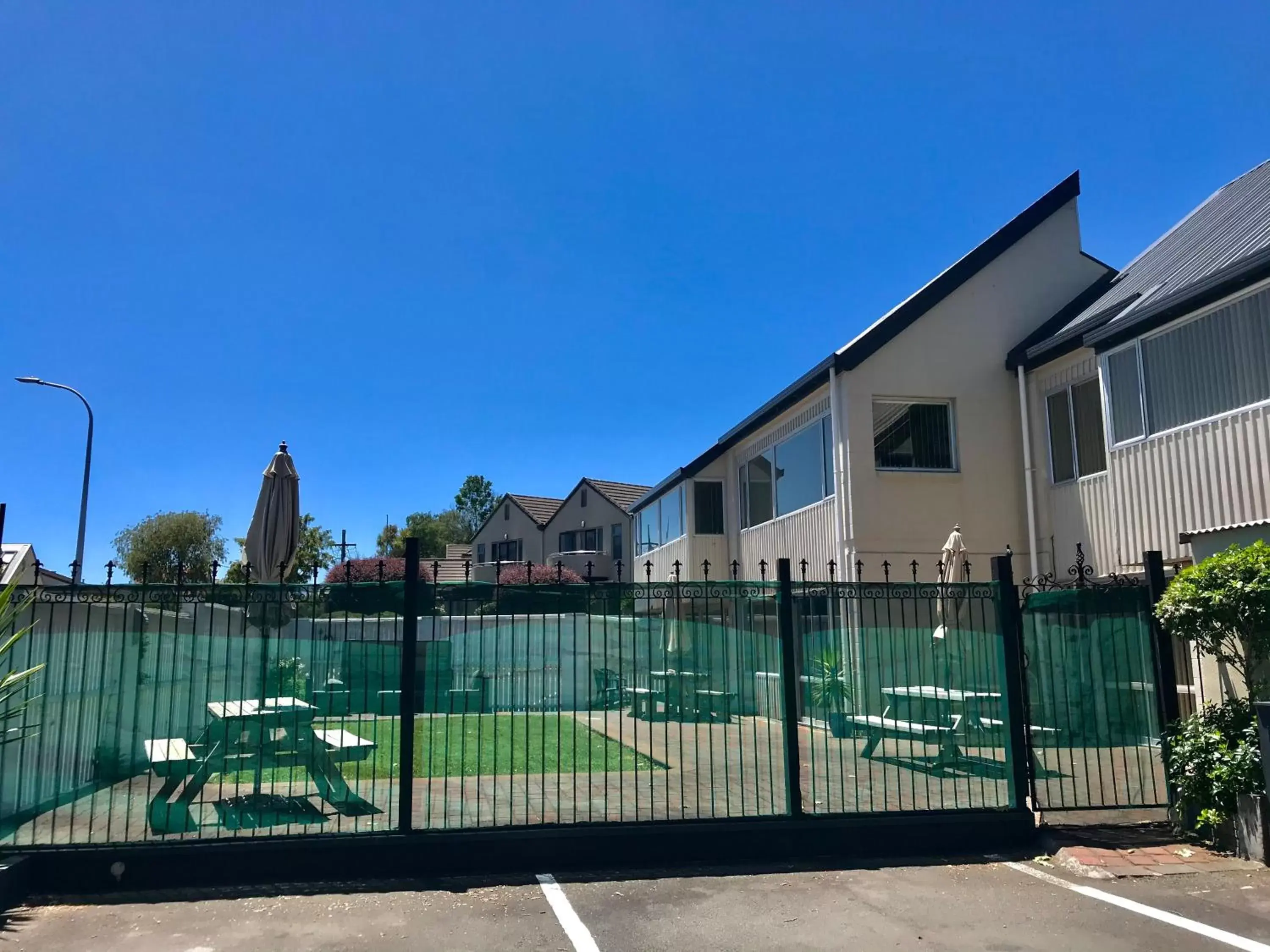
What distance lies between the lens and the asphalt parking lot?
5.42 metres

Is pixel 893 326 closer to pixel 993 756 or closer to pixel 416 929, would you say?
pixel 993 756

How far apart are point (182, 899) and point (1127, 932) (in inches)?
230

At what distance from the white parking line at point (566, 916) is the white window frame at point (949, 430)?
959 centimetres

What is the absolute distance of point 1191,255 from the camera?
12.6m

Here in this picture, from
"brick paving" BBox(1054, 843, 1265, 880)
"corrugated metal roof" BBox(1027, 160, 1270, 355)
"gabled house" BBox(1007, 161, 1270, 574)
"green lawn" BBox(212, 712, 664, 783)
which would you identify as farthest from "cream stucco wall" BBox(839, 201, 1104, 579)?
"green lawn" BBox(212, 712, 664, 783)

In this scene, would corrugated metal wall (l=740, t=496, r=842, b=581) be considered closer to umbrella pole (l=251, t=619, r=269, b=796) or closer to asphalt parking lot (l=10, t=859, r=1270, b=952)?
asphalt parking lot (l=10, t=859, r=1270, b=952)

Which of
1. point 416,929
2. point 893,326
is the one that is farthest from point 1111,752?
point 893,326

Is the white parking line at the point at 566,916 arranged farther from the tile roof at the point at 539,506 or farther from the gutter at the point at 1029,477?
the tile roof at the point at 539,506

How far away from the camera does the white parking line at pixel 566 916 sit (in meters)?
5.39

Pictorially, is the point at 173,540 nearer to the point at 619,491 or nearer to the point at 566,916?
the point at 619,491

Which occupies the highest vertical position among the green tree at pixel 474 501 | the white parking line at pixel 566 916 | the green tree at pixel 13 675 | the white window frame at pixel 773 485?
the green tree at pixel 474 501

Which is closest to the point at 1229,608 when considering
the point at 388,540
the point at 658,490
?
the point at 658,490

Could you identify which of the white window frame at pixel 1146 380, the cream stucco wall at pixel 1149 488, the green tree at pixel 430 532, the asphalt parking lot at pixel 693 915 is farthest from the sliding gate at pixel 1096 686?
the green tree at pixel 430 532

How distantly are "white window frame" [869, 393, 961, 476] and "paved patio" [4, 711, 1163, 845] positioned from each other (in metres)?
6.72
